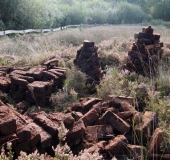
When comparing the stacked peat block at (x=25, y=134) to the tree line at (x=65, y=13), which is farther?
the tree line at (x=65, y=13)

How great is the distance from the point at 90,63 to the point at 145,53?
1.46 meters

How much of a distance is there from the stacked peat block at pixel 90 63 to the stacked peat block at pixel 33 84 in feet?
2.31

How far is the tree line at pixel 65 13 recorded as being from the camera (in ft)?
53.8

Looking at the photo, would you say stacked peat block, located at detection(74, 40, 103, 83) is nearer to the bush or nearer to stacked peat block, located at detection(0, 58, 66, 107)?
stacked peat block, located at detection(0, 58, 66, 107)

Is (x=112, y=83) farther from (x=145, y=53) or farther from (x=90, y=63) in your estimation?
(x=145, y=53)

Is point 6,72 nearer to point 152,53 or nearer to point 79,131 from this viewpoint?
point 79,131

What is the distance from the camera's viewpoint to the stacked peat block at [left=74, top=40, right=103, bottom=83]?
20.3ft

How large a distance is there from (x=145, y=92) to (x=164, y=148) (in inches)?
66.8

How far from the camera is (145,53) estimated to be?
252 inches

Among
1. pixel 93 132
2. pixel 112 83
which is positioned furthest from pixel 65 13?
pixel 93 132

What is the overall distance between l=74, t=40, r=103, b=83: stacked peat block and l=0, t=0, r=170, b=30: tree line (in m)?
10.2

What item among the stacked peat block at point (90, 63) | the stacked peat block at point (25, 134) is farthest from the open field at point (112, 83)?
the stacked peat block at point (25, 134)

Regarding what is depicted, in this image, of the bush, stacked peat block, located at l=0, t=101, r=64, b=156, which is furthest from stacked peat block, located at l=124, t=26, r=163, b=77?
the bush

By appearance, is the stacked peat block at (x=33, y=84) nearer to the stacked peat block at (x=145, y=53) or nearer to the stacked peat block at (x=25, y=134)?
the stacked peat block at (x=25, y=134)
